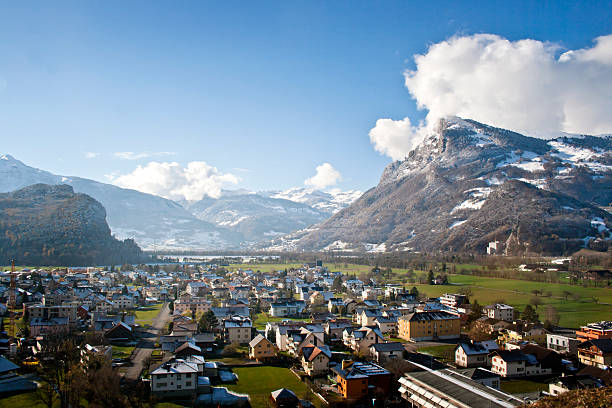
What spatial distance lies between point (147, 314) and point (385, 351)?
28.6 metres

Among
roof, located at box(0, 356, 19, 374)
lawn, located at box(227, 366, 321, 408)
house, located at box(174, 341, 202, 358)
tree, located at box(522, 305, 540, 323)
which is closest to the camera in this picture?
lawn, located at box(227, 366, 321, 408)

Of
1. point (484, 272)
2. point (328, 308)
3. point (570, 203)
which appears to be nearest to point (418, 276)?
point (484, 272)

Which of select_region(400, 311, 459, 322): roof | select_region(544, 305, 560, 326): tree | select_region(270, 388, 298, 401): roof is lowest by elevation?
select_region(270, 388, 298, 401): roof

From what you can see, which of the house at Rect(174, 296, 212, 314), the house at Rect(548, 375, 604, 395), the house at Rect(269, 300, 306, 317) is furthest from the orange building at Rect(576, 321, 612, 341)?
the house at Rect(174, 296, 212, 314)

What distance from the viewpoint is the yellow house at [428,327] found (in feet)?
124

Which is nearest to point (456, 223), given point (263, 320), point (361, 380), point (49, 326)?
point (263, 320)

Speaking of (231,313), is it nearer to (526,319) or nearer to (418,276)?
(526,319)

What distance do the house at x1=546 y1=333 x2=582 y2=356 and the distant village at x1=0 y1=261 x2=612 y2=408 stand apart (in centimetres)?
7

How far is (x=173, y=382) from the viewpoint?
2334cm

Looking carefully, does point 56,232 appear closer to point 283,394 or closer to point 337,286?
point 337,286

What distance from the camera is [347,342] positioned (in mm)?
35062

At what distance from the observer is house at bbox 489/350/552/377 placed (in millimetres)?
27562

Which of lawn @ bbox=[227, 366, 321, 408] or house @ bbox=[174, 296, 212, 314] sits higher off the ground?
house @ bbox=[174, 296, 212, 314]

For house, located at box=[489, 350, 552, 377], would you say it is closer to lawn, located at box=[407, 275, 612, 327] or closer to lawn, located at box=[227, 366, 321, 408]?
lawn, located at box=[227, 366, 321, 408]
